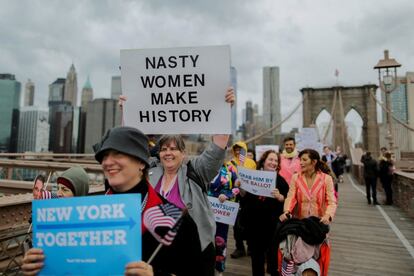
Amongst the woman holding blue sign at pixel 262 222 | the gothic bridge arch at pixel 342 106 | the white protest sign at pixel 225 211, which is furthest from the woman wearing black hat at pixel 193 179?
the gothic bridge arch at pixel 342 106

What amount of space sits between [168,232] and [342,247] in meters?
5.34

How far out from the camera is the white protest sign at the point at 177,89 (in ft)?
8.13

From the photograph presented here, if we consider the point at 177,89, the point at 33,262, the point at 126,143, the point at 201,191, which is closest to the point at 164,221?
the point at 126,143

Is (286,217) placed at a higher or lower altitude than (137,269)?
lower

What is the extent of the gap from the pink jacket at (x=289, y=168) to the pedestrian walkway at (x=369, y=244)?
55.2 inches

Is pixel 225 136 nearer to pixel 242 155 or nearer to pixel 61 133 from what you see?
pixel 242 155

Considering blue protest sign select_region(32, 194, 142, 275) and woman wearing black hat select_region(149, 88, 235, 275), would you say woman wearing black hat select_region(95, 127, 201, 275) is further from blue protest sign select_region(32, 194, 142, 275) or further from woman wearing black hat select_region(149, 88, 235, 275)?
woman wearing black hat select_region(149, 88, 235, 275)

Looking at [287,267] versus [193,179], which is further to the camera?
[287,267]

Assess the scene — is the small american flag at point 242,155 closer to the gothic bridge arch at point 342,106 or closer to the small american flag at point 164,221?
the small american flag at point 164,221

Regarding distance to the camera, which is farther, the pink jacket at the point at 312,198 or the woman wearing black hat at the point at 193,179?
the pink jacket at the point at 312,198

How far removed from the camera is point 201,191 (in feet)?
6.98

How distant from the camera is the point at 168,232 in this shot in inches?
48.0

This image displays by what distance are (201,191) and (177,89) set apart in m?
0.91

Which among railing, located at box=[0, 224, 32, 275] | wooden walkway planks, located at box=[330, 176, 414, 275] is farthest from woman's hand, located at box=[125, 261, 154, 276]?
wooden walkway planks, located at box=[330, 176, 414, 275]
